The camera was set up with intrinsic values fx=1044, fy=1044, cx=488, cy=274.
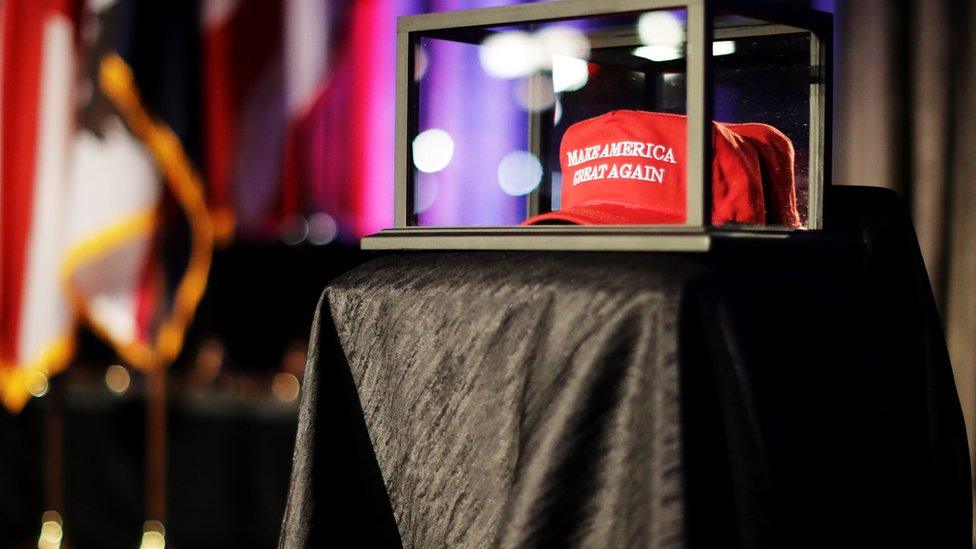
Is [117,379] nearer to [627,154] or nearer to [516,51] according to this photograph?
[516,51]

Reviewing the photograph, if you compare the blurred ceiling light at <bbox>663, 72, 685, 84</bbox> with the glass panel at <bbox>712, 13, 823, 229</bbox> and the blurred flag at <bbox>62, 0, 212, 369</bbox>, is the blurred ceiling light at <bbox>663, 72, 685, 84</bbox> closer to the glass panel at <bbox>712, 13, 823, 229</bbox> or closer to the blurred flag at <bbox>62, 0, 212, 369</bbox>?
the glass panel at <bbox>712, 13, 823, 229</bbox>

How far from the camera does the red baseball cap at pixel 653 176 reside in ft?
2.56

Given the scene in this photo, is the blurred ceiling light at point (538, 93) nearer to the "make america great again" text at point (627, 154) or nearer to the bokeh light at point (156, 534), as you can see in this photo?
the "make america great again" text at point (627, 154)

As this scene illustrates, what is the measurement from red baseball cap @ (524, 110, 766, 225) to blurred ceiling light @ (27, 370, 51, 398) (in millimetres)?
1764

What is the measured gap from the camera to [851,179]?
1.54 metres

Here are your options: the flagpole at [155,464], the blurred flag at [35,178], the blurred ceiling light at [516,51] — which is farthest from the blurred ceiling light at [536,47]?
the blurred flag at [35,178]

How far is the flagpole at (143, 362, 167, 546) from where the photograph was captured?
7.04 ft

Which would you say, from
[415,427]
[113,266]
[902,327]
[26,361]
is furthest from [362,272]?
[26,361]

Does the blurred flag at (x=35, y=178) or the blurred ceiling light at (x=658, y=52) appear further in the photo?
the blurred flag at (x=35, y=178)

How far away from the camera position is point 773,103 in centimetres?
82

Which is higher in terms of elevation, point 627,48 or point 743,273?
point 627,48

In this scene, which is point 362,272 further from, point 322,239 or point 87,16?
point 87,16

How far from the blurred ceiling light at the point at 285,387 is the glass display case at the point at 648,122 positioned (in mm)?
1187

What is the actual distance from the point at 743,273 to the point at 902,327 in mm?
205
